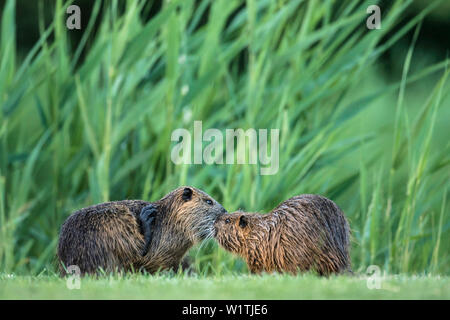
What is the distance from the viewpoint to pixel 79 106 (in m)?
4.88

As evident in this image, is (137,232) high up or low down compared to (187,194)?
down

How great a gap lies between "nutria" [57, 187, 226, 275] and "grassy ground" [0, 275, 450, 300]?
1.27 ft

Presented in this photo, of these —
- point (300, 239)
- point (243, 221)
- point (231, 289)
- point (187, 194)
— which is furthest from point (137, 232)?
point (231, 289)

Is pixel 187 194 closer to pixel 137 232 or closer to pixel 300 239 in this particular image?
pixel 137 232

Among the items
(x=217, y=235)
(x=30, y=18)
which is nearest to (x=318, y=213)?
(x=217, y=235)

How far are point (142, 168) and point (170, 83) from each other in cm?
56

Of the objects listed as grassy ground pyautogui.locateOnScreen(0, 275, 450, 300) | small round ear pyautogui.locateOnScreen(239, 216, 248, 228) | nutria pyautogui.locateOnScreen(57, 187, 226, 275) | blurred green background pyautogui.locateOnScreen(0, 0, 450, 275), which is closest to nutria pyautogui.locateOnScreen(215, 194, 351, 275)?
small round ear pyautogui.locateOnScreen(239, 216, 248, 228)

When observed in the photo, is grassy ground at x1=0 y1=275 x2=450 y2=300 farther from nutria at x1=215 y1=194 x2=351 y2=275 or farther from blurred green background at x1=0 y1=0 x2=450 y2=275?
blurred green background at x1=0 y1=0 x2=450 y2=275

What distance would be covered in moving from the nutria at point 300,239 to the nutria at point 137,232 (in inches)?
9.4

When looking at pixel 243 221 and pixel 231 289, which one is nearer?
pixel 231 289

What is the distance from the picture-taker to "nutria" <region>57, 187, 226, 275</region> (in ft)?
11.1

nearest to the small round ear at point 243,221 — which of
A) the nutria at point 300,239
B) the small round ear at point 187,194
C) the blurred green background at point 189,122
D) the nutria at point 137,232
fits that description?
the nutria at point 300,239

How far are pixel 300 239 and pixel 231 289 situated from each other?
727 millimetres

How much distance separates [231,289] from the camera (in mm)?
2719
